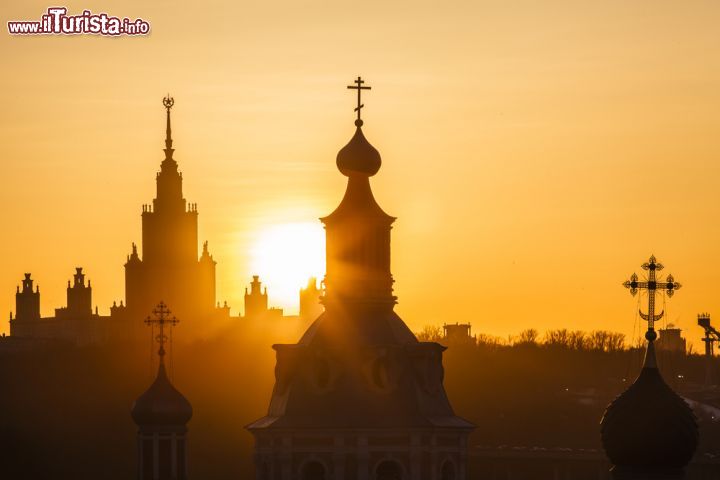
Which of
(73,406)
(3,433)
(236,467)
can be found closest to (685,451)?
(236,467)

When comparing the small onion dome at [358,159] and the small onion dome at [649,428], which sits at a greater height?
the small onion dome at [358,159]

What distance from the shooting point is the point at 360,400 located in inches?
4449

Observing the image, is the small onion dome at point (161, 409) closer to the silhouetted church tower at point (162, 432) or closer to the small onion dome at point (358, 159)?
the silhouetted church tower at point (162, 432)

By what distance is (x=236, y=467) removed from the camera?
173 metres

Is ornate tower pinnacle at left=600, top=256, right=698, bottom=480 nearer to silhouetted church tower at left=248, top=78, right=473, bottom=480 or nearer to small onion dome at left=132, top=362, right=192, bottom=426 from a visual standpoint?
silhouetted church tower at left=248, top=78, right=473, bottom=480

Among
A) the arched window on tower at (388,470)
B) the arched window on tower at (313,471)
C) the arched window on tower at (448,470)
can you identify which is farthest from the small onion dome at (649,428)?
the arched window on tower at (313,471)

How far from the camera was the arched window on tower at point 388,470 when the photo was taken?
112 m

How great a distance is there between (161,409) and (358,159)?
15292mm

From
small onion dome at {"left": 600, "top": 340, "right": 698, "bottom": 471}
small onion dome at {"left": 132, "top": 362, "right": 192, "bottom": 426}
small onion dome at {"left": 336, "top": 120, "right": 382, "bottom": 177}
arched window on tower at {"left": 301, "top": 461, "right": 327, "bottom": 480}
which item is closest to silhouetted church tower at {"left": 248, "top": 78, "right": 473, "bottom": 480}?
arched window on tower at {"left": 301, "top": 461, "right": 327, "bottom": 480}

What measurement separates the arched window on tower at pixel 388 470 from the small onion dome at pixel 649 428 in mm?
15008

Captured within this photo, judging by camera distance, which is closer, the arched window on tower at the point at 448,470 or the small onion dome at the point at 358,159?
the arched window on tower at the point at 448,470

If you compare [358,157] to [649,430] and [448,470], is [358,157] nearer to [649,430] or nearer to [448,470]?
[448,470]

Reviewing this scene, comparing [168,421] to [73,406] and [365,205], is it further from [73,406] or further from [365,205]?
[73,406]

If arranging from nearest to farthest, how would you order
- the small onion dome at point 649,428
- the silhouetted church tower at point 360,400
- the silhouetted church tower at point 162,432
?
the small onion dome at point 649,428, the silhouetted church tower at point 360,400, the silhouetted church tower at point 162,432
